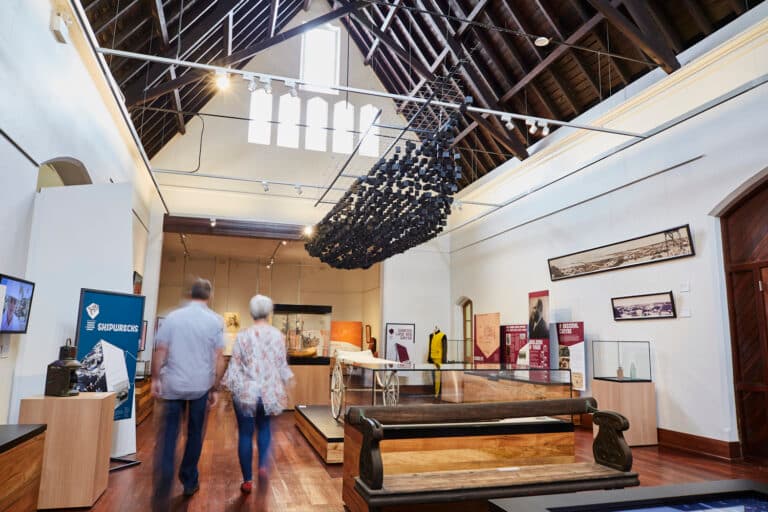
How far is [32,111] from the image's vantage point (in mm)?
4188

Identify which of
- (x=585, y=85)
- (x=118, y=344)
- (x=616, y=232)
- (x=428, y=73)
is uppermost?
(x=428, y=73)

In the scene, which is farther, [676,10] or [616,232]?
[616,232]

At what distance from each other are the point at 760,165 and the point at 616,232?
232 cm

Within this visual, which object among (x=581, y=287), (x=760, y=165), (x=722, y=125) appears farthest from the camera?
(x=581, y=287)

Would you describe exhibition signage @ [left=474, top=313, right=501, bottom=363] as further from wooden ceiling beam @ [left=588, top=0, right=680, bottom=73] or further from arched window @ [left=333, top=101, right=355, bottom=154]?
wooden ceiling beam @ [left=588, top=0, right=680, bottom=73]

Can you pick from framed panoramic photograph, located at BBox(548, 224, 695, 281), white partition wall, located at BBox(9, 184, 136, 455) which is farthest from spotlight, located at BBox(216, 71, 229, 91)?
framed panoramic photograph, located at BBox(548, 224, 695, 281)

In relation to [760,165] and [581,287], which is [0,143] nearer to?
[760,165]

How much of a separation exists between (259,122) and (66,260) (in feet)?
30.3

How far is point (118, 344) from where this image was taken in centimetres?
514

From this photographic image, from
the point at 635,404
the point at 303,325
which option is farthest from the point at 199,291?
the point at 303,325

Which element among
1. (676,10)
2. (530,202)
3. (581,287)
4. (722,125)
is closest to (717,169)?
(722,125)

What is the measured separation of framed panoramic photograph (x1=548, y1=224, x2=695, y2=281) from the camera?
662cm

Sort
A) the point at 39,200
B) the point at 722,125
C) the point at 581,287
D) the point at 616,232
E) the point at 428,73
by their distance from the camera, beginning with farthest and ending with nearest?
the point at 428,73 < the point at 581,287 < the point at 616,232 < the point at 722,125 < the point at 39,200

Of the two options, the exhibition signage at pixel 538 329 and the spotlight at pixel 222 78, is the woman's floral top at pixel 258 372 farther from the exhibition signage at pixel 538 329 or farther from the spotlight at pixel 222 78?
the exhibition signage at pixel 538 329
